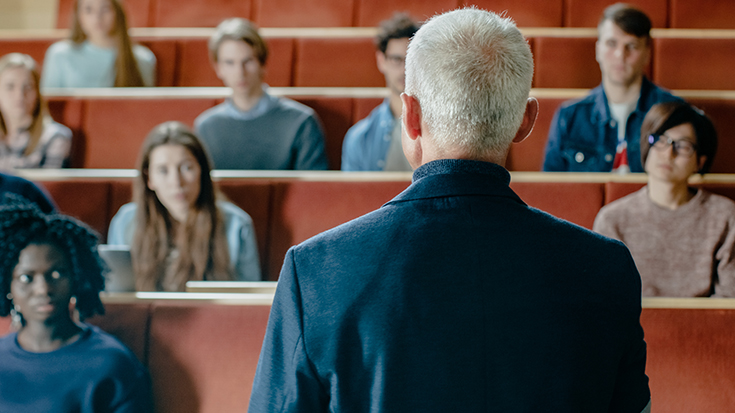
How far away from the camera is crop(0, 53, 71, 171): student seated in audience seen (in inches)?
31.3

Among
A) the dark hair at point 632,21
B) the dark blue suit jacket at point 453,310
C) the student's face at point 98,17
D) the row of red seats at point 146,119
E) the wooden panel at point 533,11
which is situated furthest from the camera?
the wooden panel at point 533,11

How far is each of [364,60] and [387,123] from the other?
0.25 meters

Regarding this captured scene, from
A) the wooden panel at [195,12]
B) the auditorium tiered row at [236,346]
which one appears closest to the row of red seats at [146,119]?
the wooden panel at [195,12]

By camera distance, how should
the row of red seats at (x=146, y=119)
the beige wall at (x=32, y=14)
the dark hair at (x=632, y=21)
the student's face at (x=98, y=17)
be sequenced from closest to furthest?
→ the dark hair at (x=632, y=21) → the row of red seats at (x=146, y=119) → the student's face at (x=98, y=17) → the beige wall at (x=32, y=14)

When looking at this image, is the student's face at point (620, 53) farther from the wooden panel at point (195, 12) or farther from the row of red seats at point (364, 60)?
the wooden panel at point (195, 12)

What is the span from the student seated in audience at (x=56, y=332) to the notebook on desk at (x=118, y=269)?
0.09ft

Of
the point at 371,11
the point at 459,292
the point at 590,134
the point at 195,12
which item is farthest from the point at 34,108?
the point at 459,292

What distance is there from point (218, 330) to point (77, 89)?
62cm

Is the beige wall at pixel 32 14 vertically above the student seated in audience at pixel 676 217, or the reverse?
the beige wall at pixel 32 14

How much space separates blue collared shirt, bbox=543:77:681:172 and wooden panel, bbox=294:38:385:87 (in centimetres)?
34

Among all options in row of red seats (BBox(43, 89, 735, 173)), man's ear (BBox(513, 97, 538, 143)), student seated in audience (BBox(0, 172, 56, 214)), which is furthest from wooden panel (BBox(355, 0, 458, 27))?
man's ear (BBox(513, 97, 538, 143))

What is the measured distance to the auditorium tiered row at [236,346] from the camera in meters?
0.41

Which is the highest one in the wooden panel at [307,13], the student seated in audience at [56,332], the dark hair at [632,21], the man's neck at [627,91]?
the wooden panel at [307,13]

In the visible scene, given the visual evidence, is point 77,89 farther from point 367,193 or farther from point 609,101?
point 609,101
